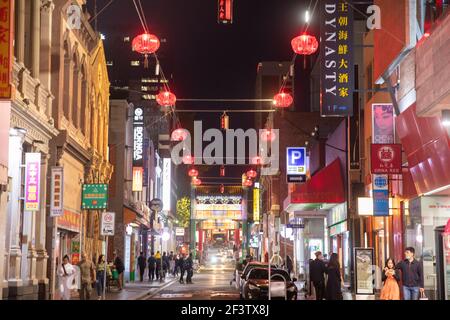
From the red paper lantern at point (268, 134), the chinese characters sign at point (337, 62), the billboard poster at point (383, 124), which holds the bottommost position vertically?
the billboard poster at point (383, 124)

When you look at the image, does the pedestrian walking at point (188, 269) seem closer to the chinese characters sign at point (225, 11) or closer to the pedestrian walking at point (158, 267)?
the pedestrian walking at point (158, 267)

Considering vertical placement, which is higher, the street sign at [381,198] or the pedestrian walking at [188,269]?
the street sign at [381,198]

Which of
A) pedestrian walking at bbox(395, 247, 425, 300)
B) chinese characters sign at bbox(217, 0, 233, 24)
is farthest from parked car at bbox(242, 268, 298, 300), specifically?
chinese characters sign at bbox(217, 0, 233, 24)

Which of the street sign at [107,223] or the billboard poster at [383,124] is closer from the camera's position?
the street sign at [107,223]

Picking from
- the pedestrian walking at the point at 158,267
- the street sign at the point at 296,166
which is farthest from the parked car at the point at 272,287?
the pedestrian walking at the point at 158,267

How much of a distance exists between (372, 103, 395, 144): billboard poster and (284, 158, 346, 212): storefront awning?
972 centimetres

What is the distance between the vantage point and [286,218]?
65.1 meters

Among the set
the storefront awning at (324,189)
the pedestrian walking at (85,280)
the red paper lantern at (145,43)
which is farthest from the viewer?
the storefront awning at (324,189)

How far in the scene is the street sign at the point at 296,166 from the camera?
4106 cm

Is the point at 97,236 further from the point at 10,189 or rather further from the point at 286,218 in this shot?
the point at 286,218

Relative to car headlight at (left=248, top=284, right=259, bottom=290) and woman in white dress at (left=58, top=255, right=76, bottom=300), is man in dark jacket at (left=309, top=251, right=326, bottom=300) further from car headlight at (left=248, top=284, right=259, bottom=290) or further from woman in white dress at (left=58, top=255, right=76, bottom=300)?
woman in white dress at (left=58, top=255, right=76, bottom=300)

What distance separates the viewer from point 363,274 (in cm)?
2248

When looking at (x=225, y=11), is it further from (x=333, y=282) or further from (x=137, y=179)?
(x=137, y=179)

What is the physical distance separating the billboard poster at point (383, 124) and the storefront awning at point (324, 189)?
972 cm
